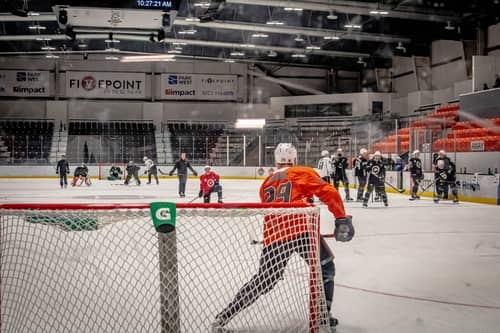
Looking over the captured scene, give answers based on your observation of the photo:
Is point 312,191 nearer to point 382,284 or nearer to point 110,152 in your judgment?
point 382,284

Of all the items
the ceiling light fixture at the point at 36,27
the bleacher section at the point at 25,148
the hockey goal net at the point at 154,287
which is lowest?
the hockey goal net at the point at 154,287

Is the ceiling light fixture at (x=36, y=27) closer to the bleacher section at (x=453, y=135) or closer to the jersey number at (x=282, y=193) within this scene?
the bleacher section at (x=453, y=135)

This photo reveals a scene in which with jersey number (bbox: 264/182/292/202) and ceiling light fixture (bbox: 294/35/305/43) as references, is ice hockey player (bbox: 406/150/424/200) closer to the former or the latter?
ceiling light fixture (bbox: 294/35/305/43)

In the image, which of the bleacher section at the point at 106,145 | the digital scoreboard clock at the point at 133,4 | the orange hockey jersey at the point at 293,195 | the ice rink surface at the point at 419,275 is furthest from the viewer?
the bleacher section at the point at 106,145

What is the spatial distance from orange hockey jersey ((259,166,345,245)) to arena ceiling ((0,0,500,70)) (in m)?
7.53

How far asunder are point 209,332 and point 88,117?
29401mm

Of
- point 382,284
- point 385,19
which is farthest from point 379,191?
point 385,19

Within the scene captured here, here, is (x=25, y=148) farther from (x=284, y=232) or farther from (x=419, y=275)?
(x=284, y=232)

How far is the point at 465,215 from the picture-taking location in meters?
11.3

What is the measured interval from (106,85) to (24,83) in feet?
13.2

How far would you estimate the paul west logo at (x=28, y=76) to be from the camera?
31.3 m

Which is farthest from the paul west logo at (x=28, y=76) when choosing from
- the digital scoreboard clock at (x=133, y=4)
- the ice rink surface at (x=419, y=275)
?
the ice rink surface at (x=419, y=275)

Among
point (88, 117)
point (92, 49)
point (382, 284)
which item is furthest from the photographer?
point (88, 117)

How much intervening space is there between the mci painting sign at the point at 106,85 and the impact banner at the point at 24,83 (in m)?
1.17
